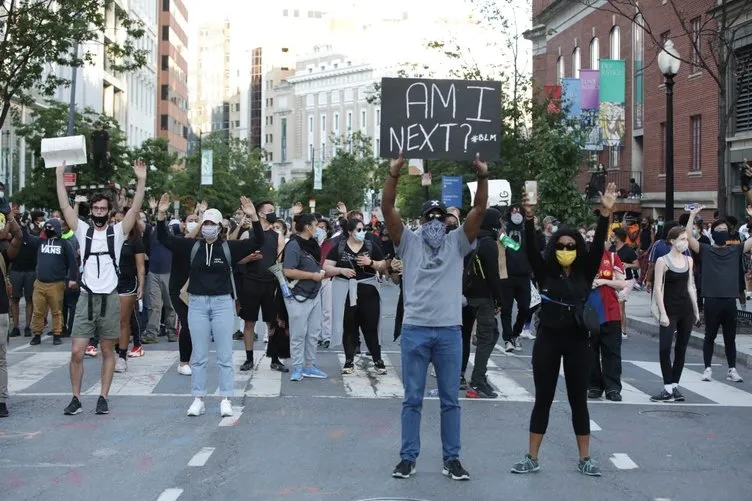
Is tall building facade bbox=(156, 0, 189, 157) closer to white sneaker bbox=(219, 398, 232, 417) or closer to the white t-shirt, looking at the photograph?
the white t-shirt

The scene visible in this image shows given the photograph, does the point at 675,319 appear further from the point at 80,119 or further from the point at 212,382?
the point at 80,119

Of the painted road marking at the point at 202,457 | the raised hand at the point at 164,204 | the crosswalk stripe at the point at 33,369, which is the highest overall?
the raised hand at the point at 164,204

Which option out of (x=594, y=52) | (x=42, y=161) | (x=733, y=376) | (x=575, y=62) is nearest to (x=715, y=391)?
(x=733, y=376)

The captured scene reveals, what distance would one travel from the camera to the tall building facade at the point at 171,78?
110 metres

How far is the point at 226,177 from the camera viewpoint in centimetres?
7025

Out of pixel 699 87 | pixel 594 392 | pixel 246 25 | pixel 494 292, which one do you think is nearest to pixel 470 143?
pixel 494 292

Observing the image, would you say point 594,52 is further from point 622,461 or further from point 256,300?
point 622,461

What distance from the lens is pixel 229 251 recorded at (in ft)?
36.4

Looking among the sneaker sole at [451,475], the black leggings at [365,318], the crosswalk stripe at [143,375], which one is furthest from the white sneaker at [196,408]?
the black leggings at [365,318]

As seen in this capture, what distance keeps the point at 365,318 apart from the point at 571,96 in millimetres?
24075

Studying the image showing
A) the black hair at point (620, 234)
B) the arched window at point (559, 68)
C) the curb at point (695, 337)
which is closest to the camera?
the curb at point (695, 337)

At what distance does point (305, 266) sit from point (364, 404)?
2304 mm

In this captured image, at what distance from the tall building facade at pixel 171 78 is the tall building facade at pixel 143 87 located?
16538 millimetres

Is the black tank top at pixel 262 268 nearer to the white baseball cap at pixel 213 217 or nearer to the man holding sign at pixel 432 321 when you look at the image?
the white baseball cap at pixel 213 217
